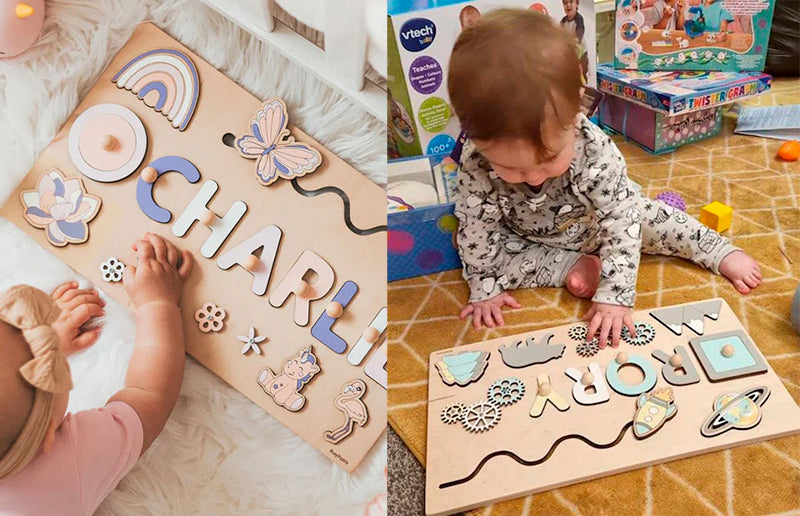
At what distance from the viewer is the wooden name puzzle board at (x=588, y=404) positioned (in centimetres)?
72

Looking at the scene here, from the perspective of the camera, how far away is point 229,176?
0.50 m

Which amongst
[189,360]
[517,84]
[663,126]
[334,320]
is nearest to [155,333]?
[189,360]

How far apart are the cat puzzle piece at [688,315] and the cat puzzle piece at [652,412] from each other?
120mm

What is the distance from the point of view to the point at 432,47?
1.09 meters

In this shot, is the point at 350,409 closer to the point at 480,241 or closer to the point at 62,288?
the point at 62,288

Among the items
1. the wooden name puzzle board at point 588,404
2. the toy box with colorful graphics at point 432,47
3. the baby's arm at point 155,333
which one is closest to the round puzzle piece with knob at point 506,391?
the wooden name puzzle board at point 588,404

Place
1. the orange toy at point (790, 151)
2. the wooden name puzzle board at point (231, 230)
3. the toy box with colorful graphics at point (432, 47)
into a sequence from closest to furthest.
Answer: the wooden name puzzle board at point (231, 230) → the toy box with colorful graphics at point (432, 47) → the orange toy at point (790, 151)

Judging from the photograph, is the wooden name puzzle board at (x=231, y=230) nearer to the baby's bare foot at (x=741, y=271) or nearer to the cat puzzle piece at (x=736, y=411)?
the cat puzzle piece at (x=736, y=411)

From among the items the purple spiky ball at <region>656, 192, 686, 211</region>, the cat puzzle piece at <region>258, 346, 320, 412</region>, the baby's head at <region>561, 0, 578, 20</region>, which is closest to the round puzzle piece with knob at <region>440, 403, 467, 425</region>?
the cat puzzle piece at <region>258, 346, 320, 412</region>

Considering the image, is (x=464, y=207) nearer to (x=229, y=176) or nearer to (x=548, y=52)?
(x=548, y=52)

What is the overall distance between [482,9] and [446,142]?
0.83 feet

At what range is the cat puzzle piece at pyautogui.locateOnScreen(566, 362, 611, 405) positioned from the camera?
778mm

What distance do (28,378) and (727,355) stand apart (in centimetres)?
78

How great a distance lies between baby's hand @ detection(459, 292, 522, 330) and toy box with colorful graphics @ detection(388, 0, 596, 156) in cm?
39
